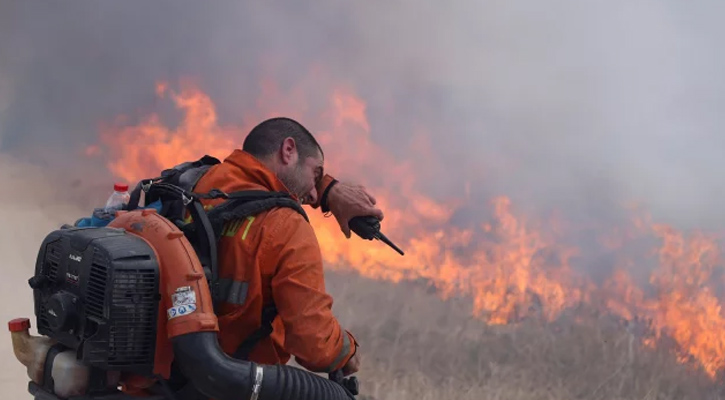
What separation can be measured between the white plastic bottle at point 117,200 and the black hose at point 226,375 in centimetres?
81

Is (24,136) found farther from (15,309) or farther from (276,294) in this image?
(276,294)

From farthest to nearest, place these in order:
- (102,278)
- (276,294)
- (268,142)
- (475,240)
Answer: (475,240) → (268,142) → (276,294) → (102,278)

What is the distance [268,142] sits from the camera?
3535 millimetres

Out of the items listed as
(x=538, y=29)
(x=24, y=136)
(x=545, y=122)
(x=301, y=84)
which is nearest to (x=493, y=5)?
(x=538, y=29)

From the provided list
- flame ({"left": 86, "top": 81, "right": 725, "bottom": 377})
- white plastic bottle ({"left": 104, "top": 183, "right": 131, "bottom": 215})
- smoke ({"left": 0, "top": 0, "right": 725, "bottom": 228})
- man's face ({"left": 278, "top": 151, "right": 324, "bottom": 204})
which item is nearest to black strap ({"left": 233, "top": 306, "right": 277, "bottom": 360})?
man's face ({"left": 278, "top": 151, "right": 324, "bottom": 204})

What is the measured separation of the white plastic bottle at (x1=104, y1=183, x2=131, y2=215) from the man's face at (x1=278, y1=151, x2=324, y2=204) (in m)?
0.64

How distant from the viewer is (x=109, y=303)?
2775mm

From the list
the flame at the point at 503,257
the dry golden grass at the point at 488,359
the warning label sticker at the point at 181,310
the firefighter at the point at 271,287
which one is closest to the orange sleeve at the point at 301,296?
the firefighter at the point at 271,287

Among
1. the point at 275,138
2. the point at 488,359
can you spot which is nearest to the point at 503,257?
the point at 488,359

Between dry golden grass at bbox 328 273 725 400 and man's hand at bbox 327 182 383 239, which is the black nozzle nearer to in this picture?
man's hand at bbox 327 182 383 239

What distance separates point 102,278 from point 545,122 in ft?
20.1

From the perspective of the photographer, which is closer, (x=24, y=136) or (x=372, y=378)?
(x=372, y=378)

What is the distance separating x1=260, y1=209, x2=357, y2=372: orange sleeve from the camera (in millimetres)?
3049

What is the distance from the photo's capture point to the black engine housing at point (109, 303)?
2.79m
